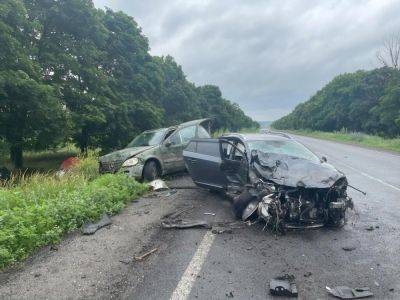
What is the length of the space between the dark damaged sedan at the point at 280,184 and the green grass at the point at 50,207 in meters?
2.35

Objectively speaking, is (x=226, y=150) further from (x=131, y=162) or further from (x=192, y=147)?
(x=131, y=162)

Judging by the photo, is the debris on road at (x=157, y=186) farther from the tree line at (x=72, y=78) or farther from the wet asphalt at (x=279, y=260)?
the tree line at (x=72, y=78)

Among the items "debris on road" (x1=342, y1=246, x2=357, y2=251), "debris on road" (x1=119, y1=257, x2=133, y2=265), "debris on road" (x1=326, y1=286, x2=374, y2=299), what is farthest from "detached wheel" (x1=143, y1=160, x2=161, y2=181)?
"debris on road" (x1=326, y1=286, x2=374, y2=299)

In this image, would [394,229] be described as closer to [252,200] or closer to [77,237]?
[252,200]

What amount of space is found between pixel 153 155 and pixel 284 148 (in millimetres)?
4678

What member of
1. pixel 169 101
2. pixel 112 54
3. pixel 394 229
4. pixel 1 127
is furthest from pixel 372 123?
pixel 394 229

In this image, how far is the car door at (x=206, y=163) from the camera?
9.13m

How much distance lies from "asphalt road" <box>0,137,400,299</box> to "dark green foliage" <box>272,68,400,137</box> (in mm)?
43645

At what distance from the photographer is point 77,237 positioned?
6.46 meters

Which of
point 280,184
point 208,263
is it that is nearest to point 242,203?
point 280,184

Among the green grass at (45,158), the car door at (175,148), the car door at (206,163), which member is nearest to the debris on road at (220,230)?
the car door at (206,163)

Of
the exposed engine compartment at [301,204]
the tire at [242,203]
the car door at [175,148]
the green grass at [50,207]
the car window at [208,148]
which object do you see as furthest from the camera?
the car door at [175,148]

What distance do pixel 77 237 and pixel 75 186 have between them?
3141 mm

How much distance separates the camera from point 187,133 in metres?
13.5
